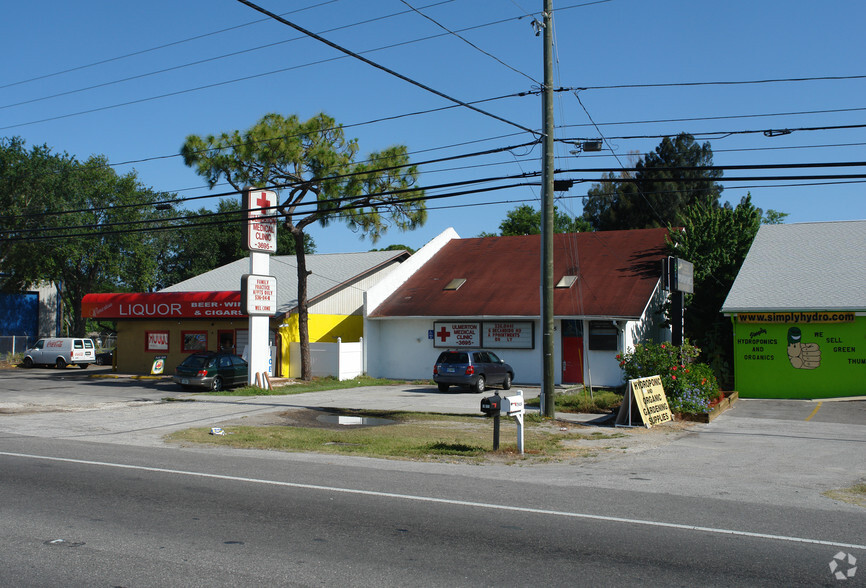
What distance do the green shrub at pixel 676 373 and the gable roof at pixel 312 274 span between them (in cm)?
1846

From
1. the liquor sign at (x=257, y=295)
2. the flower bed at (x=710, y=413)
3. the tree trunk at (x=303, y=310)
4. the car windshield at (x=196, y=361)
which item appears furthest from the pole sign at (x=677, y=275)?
the car windshield at (x=196, y=361)

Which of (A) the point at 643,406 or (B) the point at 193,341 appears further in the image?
(B) the point at 193,341

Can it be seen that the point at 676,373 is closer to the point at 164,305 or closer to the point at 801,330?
the point at 801,330

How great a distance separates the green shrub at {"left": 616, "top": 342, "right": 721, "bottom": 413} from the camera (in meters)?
19.0

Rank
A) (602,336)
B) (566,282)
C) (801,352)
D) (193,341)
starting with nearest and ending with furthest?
(801,352), (602,336), (566,282), (193,341)

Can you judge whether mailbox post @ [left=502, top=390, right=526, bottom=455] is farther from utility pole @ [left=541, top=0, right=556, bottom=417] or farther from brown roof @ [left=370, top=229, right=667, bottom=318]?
brown roof @ [left=370, top=229, right=667, bottom=318]

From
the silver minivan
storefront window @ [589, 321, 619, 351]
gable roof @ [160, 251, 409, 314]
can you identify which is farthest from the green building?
the silver minivan

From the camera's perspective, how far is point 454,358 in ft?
92.2

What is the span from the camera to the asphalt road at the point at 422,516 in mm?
6188

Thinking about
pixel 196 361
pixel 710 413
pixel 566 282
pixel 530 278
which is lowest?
pixel 710 413

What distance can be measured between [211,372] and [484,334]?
11.7 meters

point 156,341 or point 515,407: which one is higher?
point 156,341

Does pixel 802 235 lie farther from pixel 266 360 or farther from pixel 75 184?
pixel 75 184

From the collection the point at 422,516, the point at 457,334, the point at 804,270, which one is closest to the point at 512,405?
the point at 422,516
